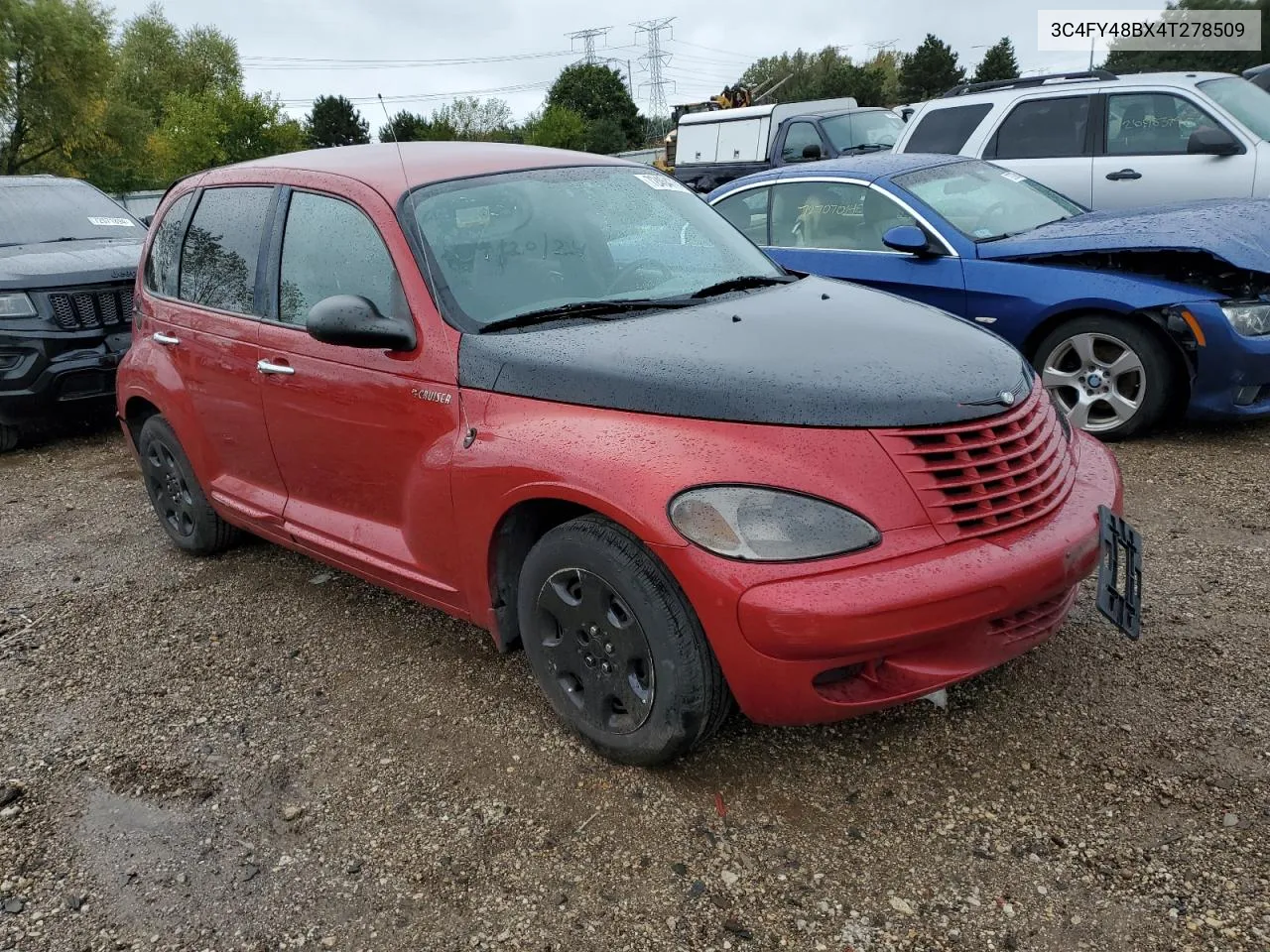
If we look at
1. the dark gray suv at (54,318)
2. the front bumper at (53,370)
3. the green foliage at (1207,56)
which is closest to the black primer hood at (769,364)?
the front bumper at (53,370)

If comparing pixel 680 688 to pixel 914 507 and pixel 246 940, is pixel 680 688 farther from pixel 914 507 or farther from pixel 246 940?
pixel 246 940

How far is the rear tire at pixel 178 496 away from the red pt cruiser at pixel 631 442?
594mm

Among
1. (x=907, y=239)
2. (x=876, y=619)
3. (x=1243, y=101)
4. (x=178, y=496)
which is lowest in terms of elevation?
(x=178, y=496)

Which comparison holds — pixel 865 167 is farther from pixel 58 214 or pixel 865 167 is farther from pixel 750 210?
pixel 58 214

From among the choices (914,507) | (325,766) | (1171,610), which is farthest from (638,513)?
(1171,610)

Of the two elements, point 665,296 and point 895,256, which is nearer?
point 665,296

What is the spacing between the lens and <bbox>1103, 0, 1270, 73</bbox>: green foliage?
41.9 meters

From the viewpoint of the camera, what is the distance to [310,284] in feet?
11.8

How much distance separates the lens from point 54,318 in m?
6.91

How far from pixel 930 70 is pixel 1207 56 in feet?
50.3

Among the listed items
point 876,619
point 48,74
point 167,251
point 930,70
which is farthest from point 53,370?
point 930,70

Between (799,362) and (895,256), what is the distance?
3.63 metres

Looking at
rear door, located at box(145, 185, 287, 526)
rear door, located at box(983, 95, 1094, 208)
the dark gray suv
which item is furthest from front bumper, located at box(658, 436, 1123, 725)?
rear door, located at box(983, 95, 1094, 208)

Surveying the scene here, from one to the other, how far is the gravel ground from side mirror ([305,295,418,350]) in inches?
47.7
